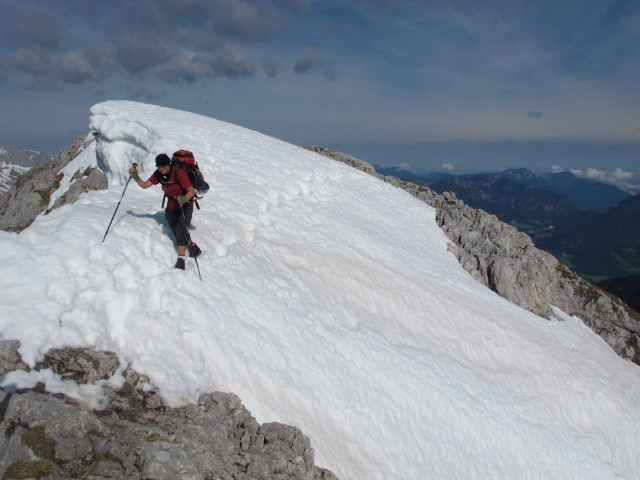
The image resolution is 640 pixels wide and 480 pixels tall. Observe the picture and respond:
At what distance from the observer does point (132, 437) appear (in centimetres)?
861

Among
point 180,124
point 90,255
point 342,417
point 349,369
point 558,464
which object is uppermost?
point 180,124

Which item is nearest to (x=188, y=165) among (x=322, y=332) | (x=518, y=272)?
(x=322, y=332)

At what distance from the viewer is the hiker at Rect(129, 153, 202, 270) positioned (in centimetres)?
1392

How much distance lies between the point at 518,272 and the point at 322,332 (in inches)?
987

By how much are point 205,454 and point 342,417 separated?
→ 5.72 meters

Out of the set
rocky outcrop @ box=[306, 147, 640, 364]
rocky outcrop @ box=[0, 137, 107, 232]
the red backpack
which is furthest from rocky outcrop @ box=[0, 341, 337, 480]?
rocky outcrop @ box=[0, 137, 107, 232]

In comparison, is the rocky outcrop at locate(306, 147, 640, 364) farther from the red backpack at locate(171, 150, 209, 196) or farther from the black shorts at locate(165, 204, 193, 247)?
the black shorts at locate(165, 204, 193, 247)

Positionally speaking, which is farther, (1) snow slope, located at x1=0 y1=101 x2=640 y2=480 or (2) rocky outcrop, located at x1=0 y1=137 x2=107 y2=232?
(2) rocky outcrop, located at x1=0 y1=137 x2=107 y2=232

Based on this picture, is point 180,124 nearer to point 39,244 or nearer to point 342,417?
point 39,244

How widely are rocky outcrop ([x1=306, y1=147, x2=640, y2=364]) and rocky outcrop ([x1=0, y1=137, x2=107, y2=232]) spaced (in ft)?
97.6

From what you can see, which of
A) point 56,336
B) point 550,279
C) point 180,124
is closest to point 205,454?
point 56,336

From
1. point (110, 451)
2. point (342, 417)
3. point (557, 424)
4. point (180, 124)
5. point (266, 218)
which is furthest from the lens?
point (180, 124)

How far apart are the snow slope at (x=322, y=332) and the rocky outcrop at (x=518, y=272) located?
391 cm

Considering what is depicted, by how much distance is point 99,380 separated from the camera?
34.8 feet
